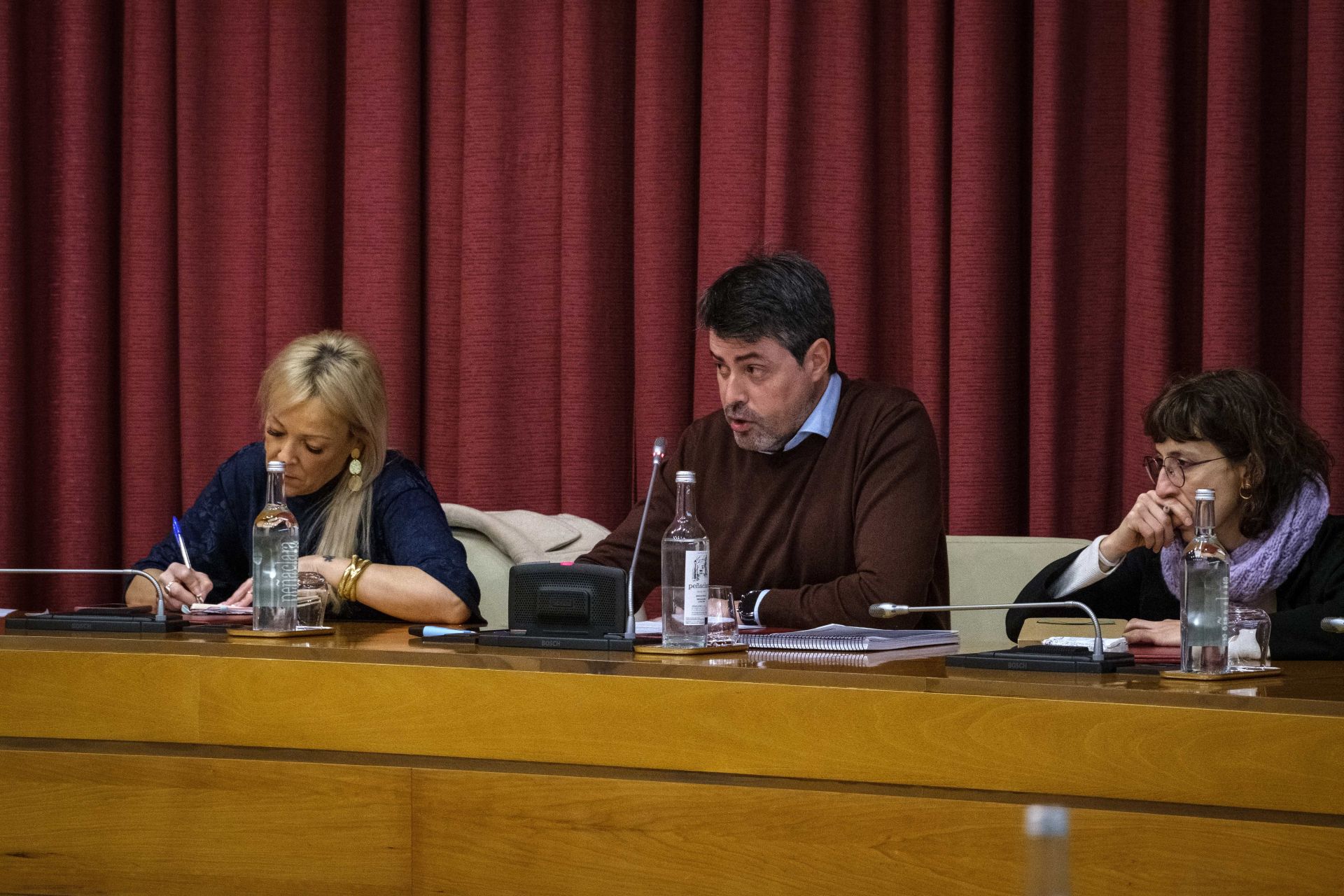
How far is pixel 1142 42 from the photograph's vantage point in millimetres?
3023

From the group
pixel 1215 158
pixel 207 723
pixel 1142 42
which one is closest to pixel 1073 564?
pixel 1215 158

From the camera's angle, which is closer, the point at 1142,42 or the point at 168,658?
the point at 168,658

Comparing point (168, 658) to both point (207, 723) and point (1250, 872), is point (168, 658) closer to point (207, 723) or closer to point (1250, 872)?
point (207, 723)

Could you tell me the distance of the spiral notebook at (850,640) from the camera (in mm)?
1857

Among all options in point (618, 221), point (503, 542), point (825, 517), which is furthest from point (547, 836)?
point (618, 221)

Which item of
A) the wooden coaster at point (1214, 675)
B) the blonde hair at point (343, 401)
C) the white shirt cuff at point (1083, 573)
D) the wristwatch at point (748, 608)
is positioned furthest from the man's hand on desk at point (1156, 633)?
the blonde hair at point (343, 401)

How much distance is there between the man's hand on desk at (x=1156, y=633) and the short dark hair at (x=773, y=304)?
2.64ft

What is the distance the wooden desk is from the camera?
1475 mm

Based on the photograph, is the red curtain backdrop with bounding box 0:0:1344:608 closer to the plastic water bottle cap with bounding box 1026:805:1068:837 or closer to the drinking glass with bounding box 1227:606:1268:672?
the drinking glass with bounding box 1227:606:1268:672

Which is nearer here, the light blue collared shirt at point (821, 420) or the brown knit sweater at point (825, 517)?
the brown knit sweater at point (825, 517)

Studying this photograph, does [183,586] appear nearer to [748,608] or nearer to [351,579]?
[351,579]

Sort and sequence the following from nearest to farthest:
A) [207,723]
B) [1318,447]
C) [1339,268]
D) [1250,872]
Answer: [1250,872], [207,723], [1318,447], [1339,268]

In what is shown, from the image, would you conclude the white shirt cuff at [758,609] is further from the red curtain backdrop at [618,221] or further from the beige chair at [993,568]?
the beige chair at [993,568]

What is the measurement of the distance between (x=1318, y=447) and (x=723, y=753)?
1203 millimetres
